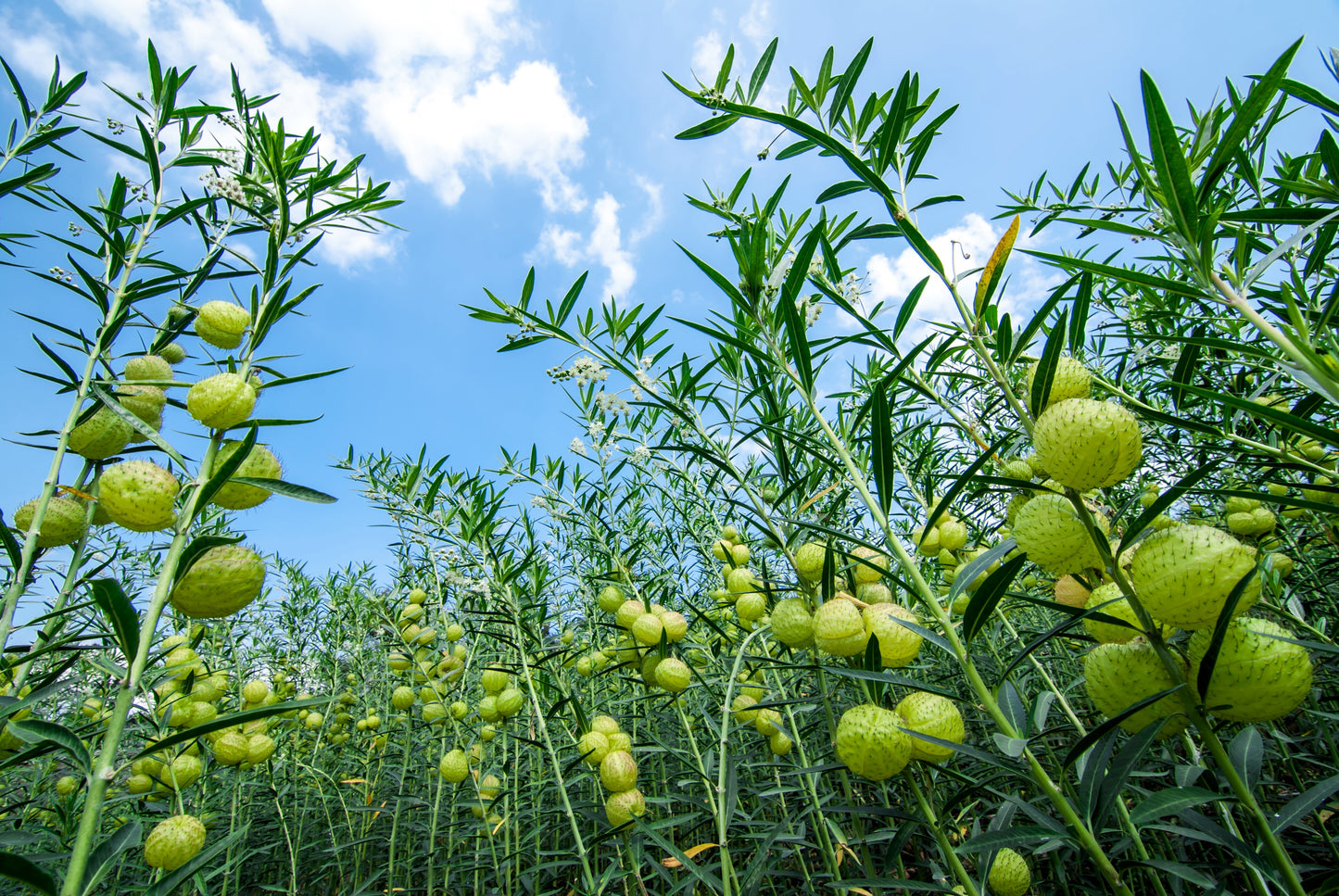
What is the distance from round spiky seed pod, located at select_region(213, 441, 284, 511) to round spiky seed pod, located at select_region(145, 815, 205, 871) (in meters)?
0.98

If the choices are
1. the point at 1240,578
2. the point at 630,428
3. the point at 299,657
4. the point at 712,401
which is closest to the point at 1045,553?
the point at 1240,578

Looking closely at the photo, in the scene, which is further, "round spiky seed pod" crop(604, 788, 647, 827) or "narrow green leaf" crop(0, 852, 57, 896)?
"round spiky seed pod" crop(604, 788, 647, 827)

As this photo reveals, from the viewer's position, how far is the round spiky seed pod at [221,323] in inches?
42.9

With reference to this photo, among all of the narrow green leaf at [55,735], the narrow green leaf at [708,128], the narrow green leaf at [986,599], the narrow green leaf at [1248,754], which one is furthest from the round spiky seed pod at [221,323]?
the narrow green leaf at [1248,754]

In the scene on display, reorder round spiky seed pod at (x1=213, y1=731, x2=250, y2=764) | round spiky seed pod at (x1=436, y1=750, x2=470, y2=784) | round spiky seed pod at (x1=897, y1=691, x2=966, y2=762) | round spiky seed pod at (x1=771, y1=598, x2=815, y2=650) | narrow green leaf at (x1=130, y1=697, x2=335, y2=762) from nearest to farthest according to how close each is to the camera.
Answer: narrow green leaf at (x1=130, y1=697, x2=335, y2=762) < round spiky seed pod at (x1=897, y1=691, x2=966, y2=762) < round spiky seed pod at (x1=771, y1=598, x2=815, y2=650) < round spiky seed pod at (x1=213, y1=731, x2=250, y2=764) < round spiky seed pod at (x1=436, y1=750, x2=470, y2=784)

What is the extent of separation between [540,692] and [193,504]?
7.05 ft

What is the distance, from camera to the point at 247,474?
988mm

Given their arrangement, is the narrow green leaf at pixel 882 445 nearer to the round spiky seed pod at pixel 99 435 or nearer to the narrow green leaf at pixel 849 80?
the narrow green leaf at pixel 849 80

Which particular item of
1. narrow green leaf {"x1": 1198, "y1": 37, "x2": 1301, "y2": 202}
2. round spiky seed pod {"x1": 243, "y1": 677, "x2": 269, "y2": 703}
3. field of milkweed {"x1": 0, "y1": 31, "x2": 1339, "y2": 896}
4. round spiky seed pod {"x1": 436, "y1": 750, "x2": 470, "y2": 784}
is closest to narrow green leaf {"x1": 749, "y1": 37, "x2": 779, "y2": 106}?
field of milkweed {"x1": 0, "y1": 31, "x2": 1339, "y2": 896}

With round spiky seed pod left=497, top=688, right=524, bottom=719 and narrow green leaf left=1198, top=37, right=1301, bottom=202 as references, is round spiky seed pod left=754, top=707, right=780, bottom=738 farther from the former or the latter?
narrow green leaf left=1198, top=37, right=1301, bottom=202

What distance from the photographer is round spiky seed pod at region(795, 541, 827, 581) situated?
153cm

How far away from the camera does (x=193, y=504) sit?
897 mm

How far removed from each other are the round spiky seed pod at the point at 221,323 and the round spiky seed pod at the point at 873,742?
1.45 meters

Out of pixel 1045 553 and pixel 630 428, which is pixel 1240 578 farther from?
pixel 630 428
